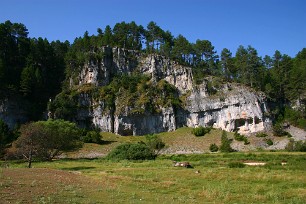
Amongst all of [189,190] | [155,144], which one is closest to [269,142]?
[155,144]

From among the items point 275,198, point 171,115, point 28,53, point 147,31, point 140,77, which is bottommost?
point 275,198

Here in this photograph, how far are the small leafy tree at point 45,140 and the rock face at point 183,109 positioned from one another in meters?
35.1

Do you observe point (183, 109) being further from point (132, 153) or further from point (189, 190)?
point (189, 190)

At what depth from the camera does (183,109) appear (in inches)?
4279

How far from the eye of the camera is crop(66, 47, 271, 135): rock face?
4053 inches

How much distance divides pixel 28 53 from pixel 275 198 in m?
107

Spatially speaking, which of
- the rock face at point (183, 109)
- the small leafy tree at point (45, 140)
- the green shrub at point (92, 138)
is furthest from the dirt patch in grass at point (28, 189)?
the rock face at point (183, 109)

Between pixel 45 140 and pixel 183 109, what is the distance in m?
60.6

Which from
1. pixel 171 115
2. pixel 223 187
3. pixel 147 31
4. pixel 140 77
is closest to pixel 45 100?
pixel 140 77

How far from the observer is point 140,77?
376 feet

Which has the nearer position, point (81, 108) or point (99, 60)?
point (81, 108)

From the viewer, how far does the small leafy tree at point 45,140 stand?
50.6m

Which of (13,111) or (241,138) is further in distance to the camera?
(13,111)

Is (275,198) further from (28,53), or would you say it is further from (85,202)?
(28,53)
